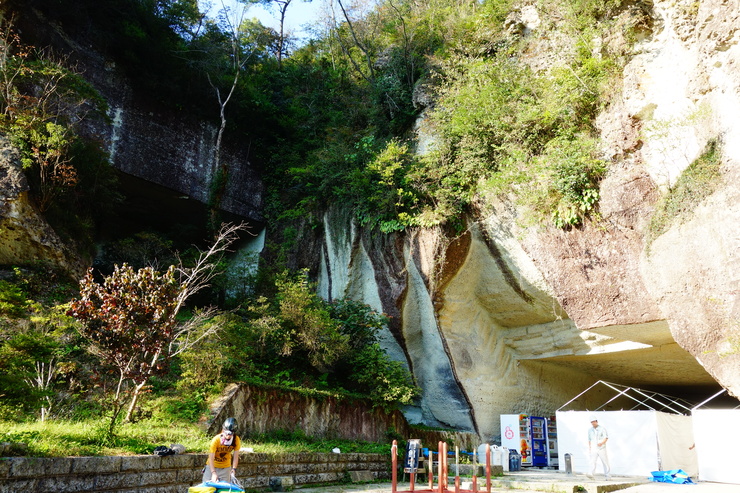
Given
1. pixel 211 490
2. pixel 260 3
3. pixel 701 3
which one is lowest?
pixel 211 490

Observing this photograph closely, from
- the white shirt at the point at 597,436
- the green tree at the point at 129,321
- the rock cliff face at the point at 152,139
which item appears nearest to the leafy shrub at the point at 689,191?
the white shirt at the point at 597,436

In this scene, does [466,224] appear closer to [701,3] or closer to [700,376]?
[701,3]

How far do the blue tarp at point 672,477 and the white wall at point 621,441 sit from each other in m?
0.64

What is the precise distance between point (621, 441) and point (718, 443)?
5.87 feet

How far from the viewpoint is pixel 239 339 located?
10859mm

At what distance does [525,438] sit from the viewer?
12883 millimetres

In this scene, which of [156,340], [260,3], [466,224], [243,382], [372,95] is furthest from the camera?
Answer: [260,3]

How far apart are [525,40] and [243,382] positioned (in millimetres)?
10883

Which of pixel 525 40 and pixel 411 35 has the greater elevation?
pixel 411 35

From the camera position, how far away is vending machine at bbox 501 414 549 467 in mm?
12781

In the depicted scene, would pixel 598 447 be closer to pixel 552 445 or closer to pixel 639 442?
pixel 639 442

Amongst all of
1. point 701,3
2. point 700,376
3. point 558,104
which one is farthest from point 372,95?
point 700,376

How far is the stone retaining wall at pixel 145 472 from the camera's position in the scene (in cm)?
523

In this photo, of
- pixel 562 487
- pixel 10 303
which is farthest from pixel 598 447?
pixel 10 303
